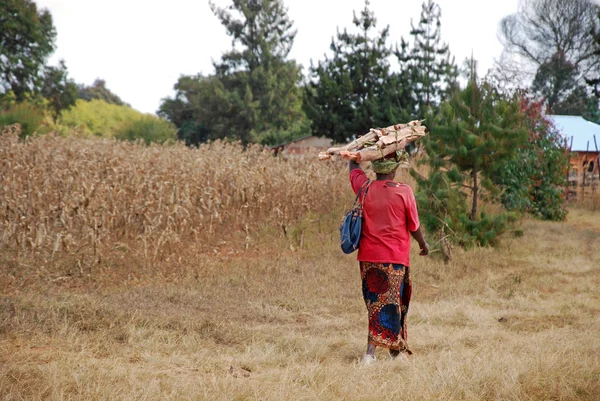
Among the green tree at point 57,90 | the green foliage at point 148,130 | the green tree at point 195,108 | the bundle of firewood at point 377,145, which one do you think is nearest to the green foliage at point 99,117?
the green foliage at point 148,130

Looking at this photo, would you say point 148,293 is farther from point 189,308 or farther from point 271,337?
point 271,337

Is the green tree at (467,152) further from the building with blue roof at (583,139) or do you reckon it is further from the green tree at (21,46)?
the green tree at (21,46)

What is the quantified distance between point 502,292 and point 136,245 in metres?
5.16

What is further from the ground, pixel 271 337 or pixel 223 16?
pixel 223 16

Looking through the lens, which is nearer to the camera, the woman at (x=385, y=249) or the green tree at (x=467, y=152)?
the woman at (x=385, y=249)

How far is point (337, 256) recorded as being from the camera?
10.9 meters

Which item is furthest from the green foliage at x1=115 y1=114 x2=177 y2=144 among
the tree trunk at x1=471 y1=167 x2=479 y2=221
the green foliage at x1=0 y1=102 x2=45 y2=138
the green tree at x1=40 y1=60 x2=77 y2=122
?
the tree trunk at x1=471 y1=167 x2=479 y2=221

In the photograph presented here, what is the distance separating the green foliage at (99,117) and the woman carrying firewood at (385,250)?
4877 cm

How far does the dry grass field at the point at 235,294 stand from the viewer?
4.53 meters

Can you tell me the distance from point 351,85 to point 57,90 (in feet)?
79.7

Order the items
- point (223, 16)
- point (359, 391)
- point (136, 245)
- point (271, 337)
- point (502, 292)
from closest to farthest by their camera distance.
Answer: point (359, 391) < point (271, 337) < point (502, 292) < point (136, 245) < point (223, 16)

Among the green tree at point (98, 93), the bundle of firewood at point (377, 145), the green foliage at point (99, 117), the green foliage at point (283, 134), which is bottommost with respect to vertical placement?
the bundle of firewood at point (377, 145)

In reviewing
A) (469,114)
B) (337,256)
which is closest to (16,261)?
(337,256)

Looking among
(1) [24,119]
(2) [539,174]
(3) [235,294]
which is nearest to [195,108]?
(1) [24,119]
